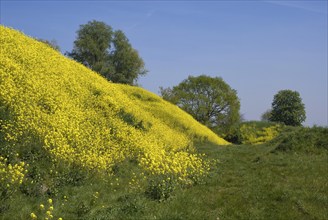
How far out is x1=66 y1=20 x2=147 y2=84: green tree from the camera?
68.3 m

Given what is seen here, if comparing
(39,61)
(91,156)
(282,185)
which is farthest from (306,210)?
(39,61)

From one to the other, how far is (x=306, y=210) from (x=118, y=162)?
9222mm

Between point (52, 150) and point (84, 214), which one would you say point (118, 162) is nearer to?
point (52, 150)

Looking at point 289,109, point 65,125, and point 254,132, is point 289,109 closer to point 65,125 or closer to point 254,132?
point 254,132

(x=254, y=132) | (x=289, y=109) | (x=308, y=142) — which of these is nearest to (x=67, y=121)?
(x=308, y=142)

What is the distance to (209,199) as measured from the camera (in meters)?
14.4

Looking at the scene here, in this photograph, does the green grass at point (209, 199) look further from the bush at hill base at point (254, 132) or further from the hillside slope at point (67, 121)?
the bush at hill base at point (254, 132)

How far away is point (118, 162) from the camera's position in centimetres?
1866

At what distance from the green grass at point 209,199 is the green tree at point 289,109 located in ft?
186

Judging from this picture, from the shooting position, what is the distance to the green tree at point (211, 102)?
70.6m

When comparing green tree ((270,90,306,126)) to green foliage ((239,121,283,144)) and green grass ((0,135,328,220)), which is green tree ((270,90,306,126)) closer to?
green foliage ((239,121,283,144))

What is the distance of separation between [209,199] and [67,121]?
8.49 meters

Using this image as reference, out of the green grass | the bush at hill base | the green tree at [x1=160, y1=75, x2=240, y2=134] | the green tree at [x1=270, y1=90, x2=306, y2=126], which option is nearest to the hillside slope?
the green grass

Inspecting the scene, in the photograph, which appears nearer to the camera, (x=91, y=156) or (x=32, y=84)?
(x=91, y=156)
